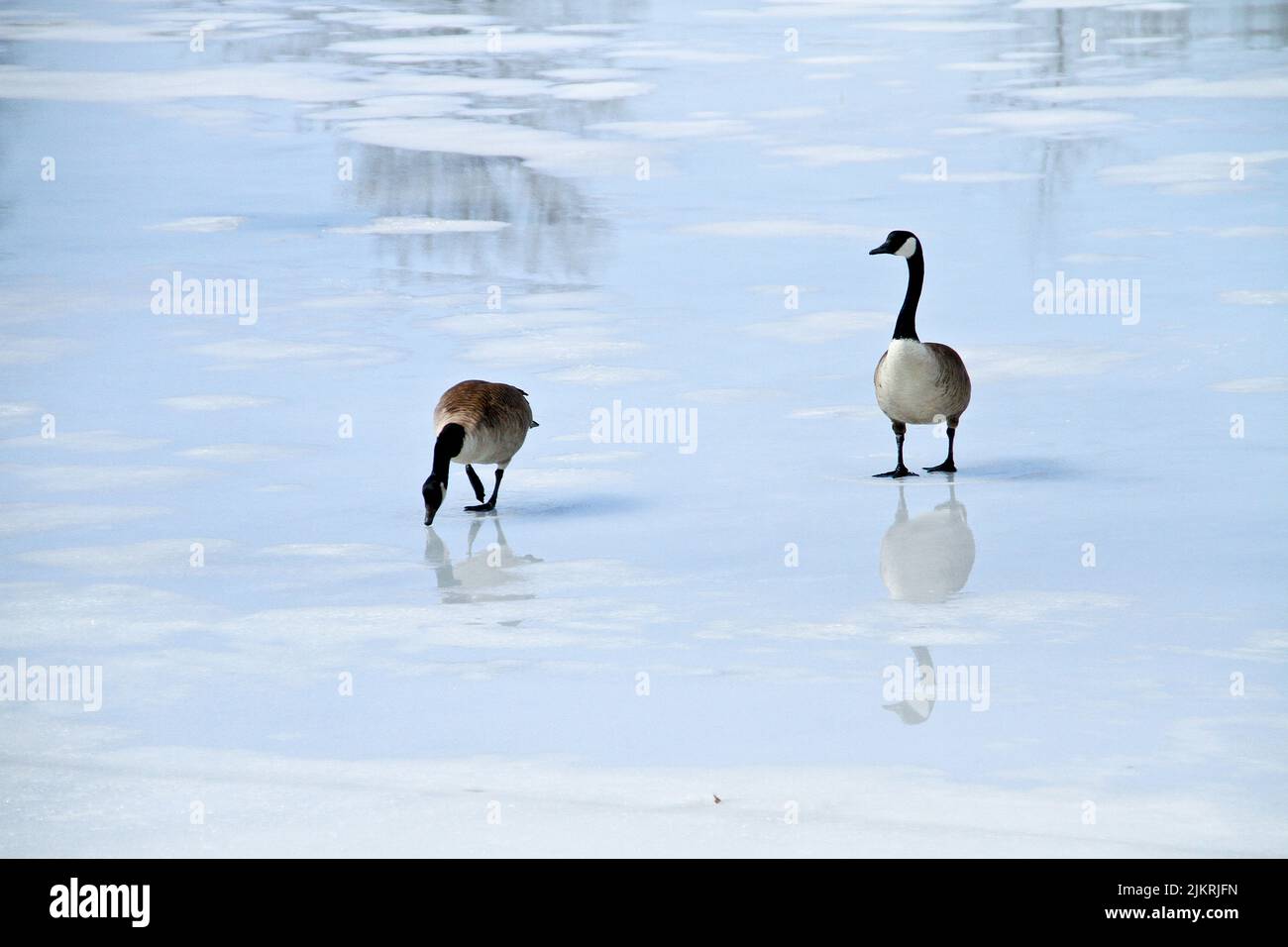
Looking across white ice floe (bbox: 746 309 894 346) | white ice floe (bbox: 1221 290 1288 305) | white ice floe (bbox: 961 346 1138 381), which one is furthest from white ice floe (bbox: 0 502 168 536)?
white ice floe (bbox: 1221 290 1288 305)

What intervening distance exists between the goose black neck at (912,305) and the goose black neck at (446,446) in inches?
78.7

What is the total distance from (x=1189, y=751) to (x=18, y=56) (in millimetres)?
17779

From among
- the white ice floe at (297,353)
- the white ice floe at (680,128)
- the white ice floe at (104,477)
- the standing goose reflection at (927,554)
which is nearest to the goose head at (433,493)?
the white ice floe at (104,477)

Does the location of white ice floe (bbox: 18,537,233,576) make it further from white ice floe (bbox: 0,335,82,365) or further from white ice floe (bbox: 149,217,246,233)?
white ice floe (bbox: 149,217,246,233)

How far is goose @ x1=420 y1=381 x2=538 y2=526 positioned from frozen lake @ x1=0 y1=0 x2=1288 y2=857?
19 cm

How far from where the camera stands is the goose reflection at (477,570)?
637 cm

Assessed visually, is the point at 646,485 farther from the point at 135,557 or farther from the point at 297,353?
the point at 297,353

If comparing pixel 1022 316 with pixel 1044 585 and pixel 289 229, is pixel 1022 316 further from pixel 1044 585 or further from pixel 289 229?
pixel 289 229

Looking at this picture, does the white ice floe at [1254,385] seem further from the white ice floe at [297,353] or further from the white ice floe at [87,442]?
the white ice floe at [87,442]

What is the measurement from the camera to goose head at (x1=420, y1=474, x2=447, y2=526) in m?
7.03

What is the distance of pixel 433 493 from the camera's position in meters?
7.02

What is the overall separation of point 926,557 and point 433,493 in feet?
6.16

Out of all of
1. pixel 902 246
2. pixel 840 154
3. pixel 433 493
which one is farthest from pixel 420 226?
pixel 433 493

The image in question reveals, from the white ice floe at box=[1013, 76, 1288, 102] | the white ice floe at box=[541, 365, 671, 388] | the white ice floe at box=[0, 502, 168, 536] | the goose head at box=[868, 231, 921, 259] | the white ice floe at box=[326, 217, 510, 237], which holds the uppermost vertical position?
the white ice floe at box=[1013, 76, 1288, 102]
